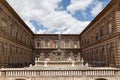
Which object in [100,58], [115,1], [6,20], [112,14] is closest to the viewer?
[115,1]

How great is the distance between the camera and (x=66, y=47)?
50844 mm

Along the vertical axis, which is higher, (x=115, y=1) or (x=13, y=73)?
(x=115, y=1)

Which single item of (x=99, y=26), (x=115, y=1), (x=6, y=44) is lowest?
(x=6, y=44)

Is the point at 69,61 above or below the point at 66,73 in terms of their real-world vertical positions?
above

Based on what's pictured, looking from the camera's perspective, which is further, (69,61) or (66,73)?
(69,61)

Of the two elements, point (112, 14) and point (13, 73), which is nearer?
point (13, 73)

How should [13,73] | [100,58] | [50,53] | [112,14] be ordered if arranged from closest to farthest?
1. [13,73]
2. [112,14]
3. [100,58]
4. [50,53]

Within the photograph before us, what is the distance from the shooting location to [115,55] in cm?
2038

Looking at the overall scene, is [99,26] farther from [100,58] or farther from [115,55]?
[115,55]

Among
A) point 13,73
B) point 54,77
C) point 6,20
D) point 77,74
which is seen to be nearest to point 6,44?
point 6,20

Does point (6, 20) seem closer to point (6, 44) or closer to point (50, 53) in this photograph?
point (6, 44)

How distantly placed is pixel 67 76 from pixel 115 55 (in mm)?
8229

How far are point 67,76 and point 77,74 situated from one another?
1003 mm

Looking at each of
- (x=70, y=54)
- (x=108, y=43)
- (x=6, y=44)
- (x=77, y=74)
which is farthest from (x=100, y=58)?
(x=70, y=54)
